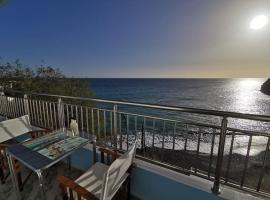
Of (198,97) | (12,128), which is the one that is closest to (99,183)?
(12,128)

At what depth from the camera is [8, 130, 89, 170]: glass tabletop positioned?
1.49 m

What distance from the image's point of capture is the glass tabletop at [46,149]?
149cm

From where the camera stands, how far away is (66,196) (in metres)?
1.41

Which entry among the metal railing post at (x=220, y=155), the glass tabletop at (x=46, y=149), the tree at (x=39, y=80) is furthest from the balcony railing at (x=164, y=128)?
Result: the tree at (x=39, y=80)

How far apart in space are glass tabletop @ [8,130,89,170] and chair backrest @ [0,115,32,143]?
3.55 feet

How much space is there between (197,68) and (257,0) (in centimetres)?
2950

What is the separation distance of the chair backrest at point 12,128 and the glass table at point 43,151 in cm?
108

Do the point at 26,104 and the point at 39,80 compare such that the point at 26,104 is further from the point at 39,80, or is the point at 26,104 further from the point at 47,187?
the point at 39,80

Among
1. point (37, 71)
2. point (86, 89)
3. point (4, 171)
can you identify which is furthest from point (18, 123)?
point (86, 89)

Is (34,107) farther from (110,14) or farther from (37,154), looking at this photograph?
(110,14)

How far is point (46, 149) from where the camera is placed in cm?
172

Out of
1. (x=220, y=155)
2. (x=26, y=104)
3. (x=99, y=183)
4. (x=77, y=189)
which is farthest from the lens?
(x=26, y=104)

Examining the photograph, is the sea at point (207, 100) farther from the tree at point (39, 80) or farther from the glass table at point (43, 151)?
the tree at point (39, 80)

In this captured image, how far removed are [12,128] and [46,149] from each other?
1.45 metres
